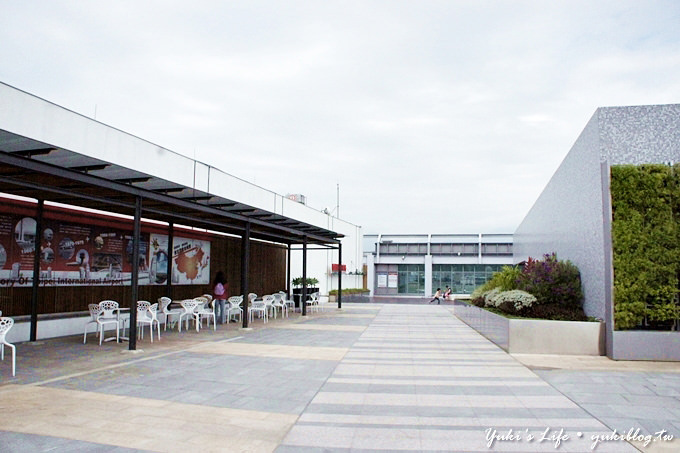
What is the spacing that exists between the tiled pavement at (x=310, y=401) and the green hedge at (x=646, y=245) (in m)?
1.29

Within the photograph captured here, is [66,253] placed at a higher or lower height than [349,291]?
higher

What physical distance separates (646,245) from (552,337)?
2496 mm

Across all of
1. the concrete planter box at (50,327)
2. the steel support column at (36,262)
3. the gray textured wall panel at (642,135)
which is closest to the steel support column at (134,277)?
the steel support column at (36,262)

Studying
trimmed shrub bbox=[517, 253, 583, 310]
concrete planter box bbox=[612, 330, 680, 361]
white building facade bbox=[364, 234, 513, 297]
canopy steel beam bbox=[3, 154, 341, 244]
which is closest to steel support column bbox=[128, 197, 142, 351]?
canopy steel beam bbox=[3, 154, 341, 244]

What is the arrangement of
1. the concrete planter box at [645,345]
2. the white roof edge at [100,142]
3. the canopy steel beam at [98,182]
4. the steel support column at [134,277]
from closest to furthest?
the white roof edge at [100,142] → the canopy steel beam at [98,182] → the concrete planter box at [645,345] → the steel support column at [134,277]

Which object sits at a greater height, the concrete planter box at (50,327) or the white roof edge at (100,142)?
the white roof edge at (100,142)

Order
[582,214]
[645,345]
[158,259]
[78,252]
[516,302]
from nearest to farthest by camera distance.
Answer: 1. [645,345]
2. [516,302]
3. [582,214]
4. [78,252]
5. [158,259]

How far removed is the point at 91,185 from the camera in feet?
29.5

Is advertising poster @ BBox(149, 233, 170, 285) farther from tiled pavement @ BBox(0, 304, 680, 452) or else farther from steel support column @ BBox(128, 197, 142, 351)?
steel support column @ BBox(128, 197, 142, 351)

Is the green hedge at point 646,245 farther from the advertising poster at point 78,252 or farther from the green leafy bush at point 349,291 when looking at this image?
the green leafy bush at point 349,291

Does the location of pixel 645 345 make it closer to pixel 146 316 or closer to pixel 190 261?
pixel 146 316

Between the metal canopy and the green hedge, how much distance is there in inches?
328

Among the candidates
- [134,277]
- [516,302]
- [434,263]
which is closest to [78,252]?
[134,277]

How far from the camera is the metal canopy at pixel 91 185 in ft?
23.0
